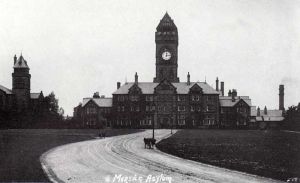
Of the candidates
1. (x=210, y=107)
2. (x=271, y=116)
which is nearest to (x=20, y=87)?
(x=210, y=107)

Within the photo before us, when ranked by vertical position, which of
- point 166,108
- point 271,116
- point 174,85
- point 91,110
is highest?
point 174,85

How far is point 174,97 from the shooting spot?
328 ft

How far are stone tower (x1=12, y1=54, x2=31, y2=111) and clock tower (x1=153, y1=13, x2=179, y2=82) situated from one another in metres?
31.3

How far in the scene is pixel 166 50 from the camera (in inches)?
4422

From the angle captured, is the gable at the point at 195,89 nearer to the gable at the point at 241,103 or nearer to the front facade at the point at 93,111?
the gable at the point at 241,103

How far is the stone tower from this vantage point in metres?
101

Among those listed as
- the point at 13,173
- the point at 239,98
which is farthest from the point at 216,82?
the point at 13,173

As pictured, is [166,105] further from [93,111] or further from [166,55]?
[93,111]

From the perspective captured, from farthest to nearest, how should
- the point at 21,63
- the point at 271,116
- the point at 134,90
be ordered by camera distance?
the point at 271,116
the point at 21,63
the point at 134,90

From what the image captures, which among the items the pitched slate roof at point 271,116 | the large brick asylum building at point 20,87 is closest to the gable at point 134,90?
the large brick asylum building at point 20,87

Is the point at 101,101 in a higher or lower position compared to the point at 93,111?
higher

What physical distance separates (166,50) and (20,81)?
1449 inches

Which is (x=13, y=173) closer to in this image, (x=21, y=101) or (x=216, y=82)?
(x=21, y=101)

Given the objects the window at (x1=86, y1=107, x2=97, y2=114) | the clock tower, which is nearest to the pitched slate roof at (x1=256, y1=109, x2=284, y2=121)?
the clock tower
